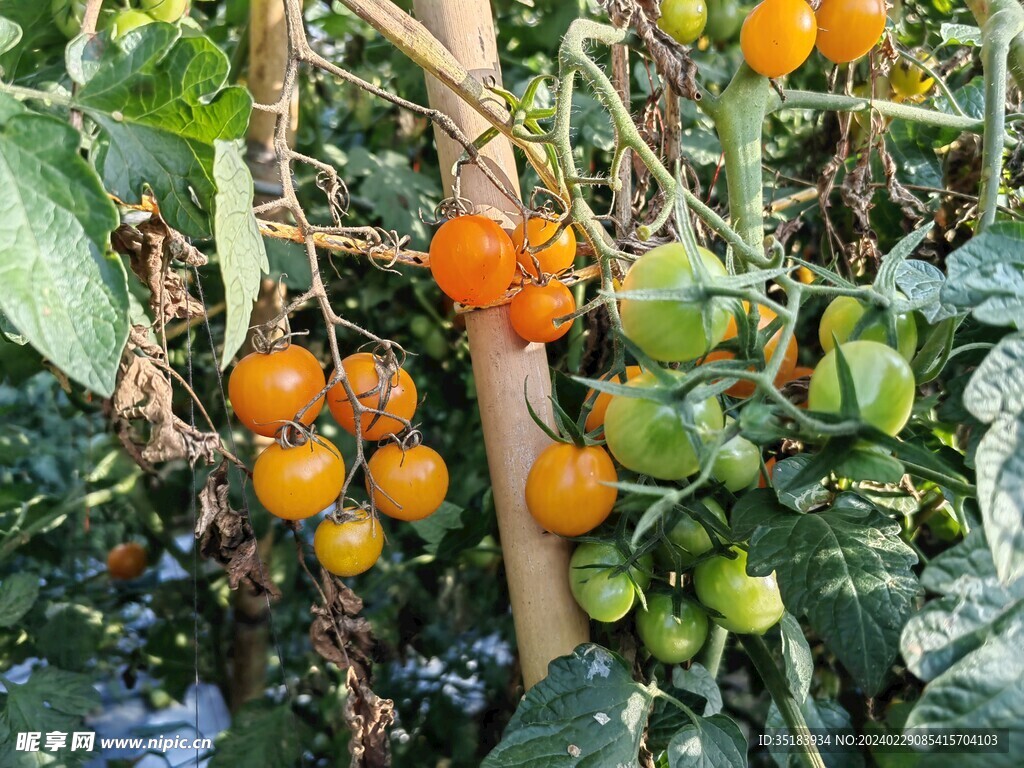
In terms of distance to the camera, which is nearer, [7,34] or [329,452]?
Result: [7,34]

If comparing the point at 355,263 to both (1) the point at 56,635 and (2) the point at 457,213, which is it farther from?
(1) the point at 56,635

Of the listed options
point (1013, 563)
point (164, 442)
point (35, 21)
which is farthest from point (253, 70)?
point (1013, 563)

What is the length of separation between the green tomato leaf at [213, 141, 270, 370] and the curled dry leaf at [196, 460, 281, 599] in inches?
9.6

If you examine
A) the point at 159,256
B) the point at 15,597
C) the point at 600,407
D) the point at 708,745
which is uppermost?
the point at 159,256

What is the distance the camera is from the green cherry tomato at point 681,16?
34.3 inches

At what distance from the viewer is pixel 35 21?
1.07 metres

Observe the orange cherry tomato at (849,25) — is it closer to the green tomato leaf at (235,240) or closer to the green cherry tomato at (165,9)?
the green tomato leaf at (235,240)

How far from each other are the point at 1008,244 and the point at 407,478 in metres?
0.50

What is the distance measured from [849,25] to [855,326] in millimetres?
397

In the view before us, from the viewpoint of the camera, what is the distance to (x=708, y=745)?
73 centimetres

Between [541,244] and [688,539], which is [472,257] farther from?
[688,539]

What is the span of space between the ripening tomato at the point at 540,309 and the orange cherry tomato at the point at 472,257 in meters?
0.03

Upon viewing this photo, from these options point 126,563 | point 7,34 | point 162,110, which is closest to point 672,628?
point 162,110

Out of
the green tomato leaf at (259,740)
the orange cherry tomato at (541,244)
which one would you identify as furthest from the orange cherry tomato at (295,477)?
the green tomato leaf at (259,740)
